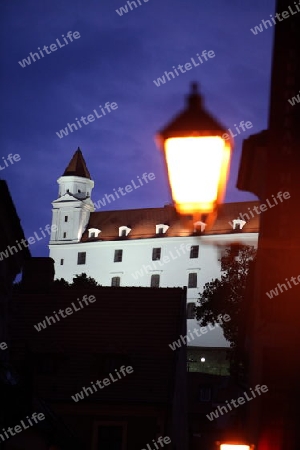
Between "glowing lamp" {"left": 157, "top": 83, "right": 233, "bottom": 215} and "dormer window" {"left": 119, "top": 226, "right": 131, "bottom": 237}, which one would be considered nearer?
"glowing lamp" {"left": 157, "top": 83, "right": 233, "bottom": 215}

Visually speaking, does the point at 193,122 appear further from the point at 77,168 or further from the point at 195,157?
the point at 77,168

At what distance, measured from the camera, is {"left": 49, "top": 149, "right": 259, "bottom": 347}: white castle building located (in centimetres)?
10150

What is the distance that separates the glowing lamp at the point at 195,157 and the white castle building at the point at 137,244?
292 feet

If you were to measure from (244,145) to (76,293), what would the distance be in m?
17.1

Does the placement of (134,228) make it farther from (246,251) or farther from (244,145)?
(244,145)

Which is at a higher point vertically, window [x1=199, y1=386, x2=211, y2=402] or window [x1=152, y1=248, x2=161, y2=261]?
window [x1=152, y1=248, x2=161, y2=261]

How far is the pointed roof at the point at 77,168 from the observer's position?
121444mm

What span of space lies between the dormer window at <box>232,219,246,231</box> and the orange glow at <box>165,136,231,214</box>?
101m

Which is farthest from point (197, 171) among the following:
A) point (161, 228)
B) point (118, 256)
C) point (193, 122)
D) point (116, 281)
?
point (161, 228)

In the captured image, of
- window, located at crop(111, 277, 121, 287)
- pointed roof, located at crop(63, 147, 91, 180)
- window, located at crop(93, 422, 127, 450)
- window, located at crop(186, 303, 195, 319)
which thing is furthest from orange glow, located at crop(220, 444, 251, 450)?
pointed roof, located at crop(63, 147, 91, 180)

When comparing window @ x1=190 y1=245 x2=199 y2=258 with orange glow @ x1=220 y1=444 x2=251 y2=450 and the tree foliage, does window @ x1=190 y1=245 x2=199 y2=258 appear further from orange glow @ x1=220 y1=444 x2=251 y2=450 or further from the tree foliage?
orange glow @ x1=220 y1=444 x2=251 y2=450

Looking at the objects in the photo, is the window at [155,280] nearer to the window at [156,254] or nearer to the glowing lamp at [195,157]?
the window at [156,254]

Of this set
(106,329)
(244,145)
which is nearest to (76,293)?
(106,329)

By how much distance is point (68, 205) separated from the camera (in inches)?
4569
